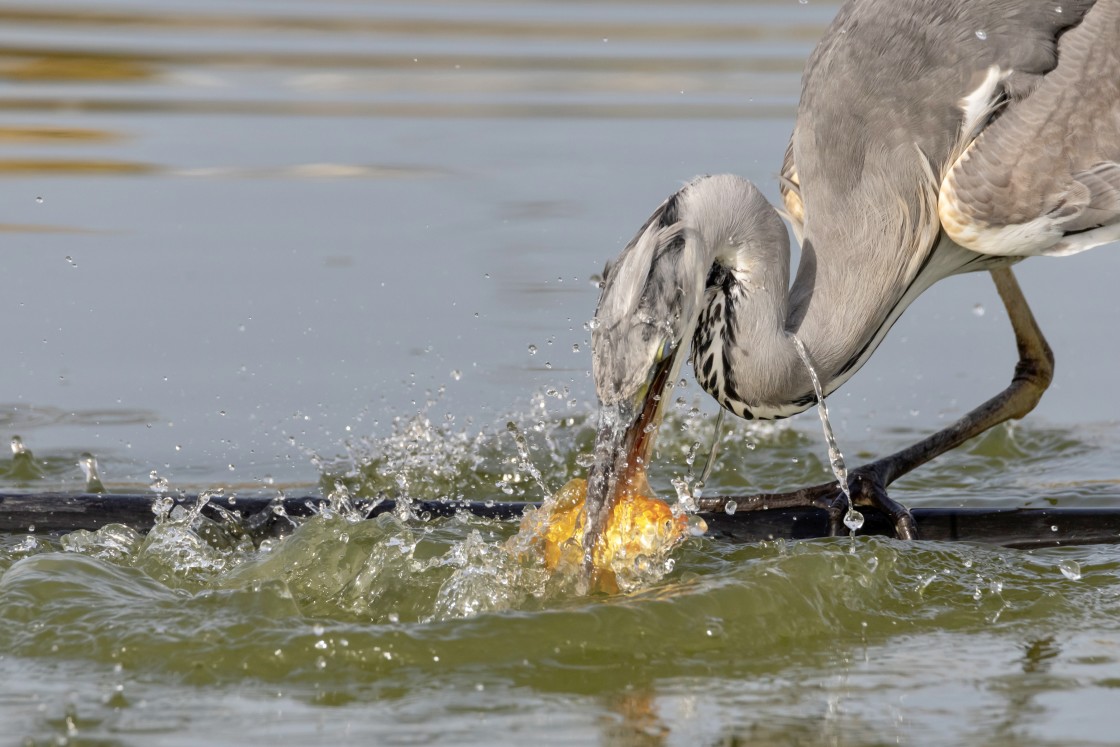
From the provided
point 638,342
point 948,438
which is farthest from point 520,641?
point 948,438

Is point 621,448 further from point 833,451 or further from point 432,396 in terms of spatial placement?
point 432,396

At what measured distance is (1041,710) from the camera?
4.57 meters

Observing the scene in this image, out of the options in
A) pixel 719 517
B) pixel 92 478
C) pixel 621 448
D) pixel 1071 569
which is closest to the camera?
pixel 621 448

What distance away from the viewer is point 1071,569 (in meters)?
5.74

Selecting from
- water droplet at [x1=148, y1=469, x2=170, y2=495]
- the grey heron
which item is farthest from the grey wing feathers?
water droplet at [x1=148, y1=469, x2=170, y2=495]

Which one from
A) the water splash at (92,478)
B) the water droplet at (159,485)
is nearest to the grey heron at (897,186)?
the water droplet at (159,485)

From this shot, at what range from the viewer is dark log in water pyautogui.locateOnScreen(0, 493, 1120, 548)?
5.72 meters

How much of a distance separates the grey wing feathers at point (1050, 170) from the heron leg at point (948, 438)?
0.90 meters

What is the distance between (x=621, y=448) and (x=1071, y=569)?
1719 millimetres

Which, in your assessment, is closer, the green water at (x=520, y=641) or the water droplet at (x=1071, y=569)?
the green water at (x=520, y=641)

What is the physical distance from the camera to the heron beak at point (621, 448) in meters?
5.30

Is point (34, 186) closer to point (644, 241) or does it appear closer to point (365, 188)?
point (365, 188)

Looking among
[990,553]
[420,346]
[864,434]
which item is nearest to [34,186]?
[420,346]

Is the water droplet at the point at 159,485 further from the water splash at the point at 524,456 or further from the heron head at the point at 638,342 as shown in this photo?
the heron head at the point at 638,342
